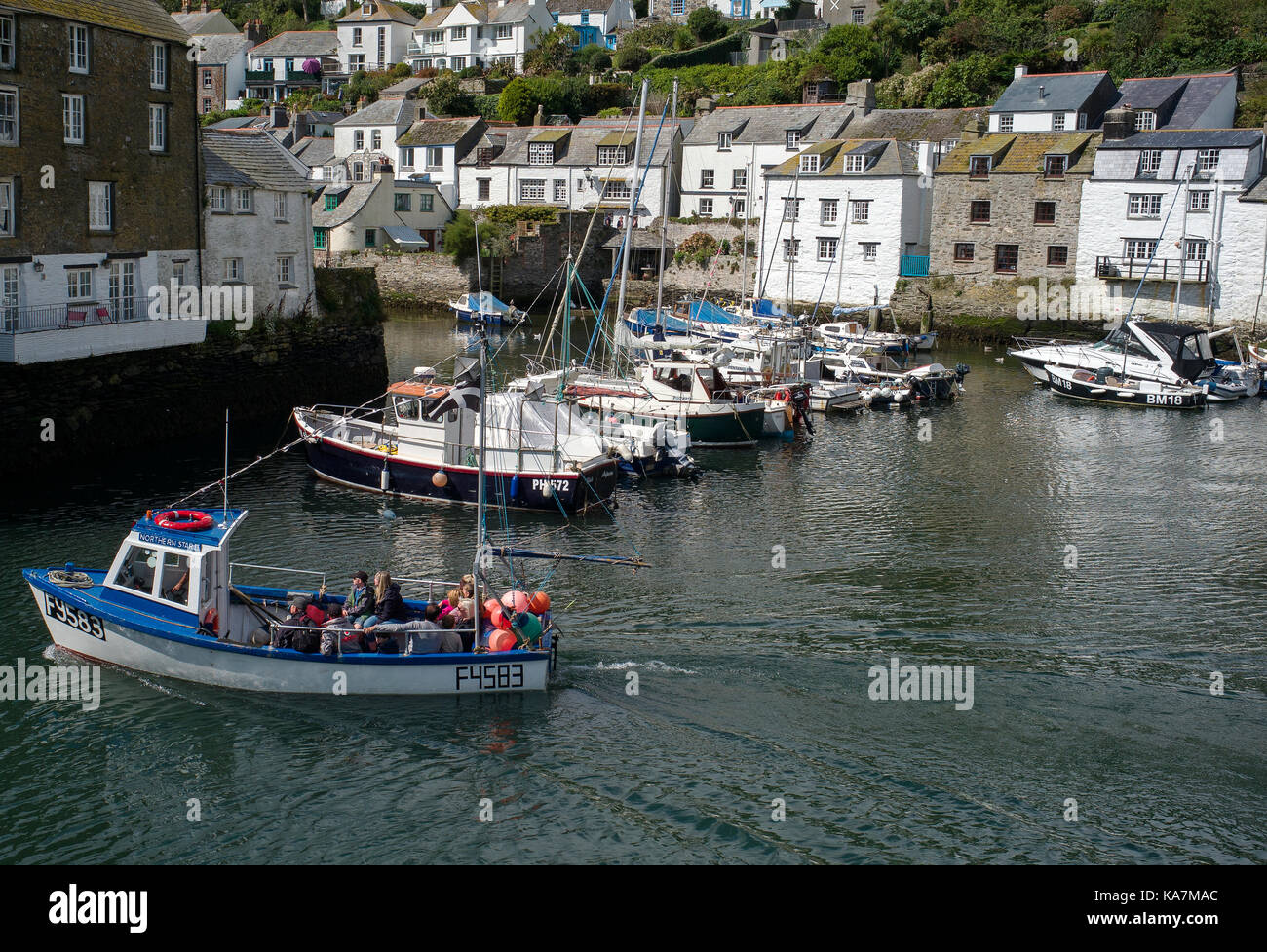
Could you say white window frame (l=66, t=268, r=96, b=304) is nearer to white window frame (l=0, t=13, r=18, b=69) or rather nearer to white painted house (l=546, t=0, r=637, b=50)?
white window frame (l=0, t=13, r=18, b=69)

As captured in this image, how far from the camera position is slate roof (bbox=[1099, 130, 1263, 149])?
60719 mm

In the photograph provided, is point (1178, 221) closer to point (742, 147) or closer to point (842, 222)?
point (842, 222)

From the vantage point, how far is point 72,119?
1474 inches

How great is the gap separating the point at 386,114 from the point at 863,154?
37.4 metres

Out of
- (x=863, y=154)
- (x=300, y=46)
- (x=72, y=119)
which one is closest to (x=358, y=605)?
(x=72, y=119)

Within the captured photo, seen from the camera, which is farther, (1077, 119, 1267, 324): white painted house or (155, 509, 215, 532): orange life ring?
(1077, 119, 1267, 324): white painted house

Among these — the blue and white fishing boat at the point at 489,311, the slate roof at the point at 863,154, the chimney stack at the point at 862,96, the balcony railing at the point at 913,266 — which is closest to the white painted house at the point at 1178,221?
the balcony railing at the point at 913,266

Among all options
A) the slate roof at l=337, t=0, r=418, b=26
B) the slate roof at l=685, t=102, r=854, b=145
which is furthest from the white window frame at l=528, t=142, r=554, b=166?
the slate roof at l=337, t=0, r=418, b=26

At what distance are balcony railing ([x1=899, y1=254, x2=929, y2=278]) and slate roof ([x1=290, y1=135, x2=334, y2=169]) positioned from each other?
41.2 m

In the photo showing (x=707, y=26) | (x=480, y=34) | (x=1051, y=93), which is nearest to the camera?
(x=1051, y=93)

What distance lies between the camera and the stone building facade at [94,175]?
35.5 m

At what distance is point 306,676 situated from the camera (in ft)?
68.9
